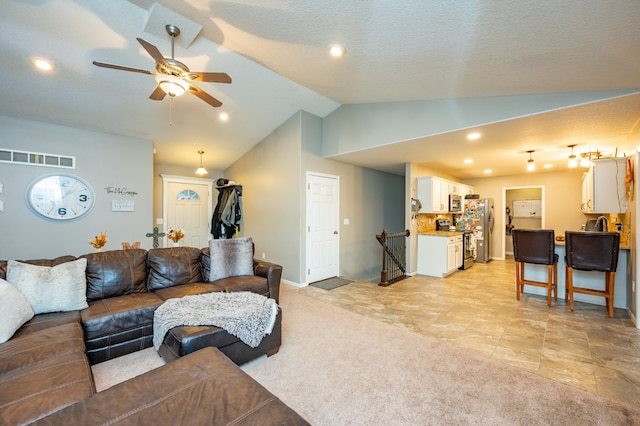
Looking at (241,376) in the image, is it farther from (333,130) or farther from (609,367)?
(333,130)

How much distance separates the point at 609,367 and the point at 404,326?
5.53 ft

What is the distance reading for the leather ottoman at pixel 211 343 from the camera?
2.00m

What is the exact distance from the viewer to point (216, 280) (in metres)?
3.44

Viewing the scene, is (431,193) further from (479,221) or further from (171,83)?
(171,83)

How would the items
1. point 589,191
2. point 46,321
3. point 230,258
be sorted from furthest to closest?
1. point 589,191
2. point 230,258
3. point 46,321

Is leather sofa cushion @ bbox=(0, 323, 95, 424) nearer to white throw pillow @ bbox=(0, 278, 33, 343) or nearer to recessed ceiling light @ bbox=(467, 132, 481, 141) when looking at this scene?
white throw pillow @ bbox=(0, 278, 33, 343)

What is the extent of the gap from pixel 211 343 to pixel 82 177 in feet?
13.8

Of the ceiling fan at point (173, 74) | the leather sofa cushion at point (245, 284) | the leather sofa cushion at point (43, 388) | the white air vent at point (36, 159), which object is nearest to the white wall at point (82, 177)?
the white air vent at point (36, 159)

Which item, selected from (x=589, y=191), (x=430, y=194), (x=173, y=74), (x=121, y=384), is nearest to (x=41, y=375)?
(x=121, y=384)

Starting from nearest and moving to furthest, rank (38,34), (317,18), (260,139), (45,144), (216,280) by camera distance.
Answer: (317,18) < (38,34) < (216,280) < (45,144) < (260,139)

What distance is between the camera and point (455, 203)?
6445 mm

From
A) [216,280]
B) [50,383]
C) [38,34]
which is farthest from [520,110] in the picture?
[38,34]

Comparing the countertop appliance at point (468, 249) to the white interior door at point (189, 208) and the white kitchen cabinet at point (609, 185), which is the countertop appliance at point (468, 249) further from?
the white interior door at point (189, 208)

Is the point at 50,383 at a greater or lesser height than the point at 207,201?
lesser
